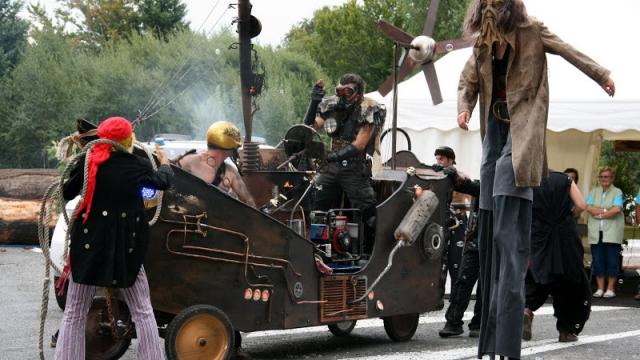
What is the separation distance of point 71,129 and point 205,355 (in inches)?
1321

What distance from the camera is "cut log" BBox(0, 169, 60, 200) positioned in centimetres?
1889

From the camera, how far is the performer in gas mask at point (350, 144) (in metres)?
8.77

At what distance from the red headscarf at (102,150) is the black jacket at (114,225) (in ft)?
0.10

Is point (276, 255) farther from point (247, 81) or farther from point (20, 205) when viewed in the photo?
point (20, 205)

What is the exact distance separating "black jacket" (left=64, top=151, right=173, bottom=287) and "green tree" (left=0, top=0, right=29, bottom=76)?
37486mm

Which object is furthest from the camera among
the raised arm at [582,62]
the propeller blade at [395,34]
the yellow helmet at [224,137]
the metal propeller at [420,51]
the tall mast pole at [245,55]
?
the propeller blade at [395,34]

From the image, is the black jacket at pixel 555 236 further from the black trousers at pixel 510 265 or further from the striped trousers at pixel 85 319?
the striped trousers at pixel 85 319

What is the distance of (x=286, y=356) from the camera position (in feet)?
26.5

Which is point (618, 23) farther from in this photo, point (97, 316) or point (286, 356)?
point (97, 316)

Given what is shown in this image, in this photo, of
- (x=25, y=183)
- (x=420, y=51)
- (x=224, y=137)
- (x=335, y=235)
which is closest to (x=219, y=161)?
(x=224, y=137)

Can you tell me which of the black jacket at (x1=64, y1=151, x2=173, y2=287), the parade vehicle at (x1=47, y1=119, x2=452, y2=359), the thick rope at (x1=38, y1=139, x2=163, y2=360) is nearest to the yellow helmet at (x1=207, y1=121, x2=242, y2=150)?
the parade vehicle at (x1=47, y1=119, x2=452, y2=359)

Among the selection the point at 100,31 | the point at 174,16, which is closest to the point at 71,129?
the point at 174,16

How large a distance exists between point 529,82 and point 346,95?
336 centimetres

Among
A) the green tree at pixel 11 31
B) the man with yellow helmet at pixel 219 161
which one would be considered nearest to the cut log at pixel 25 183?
the man with yellow helmet at pixel 219 161
